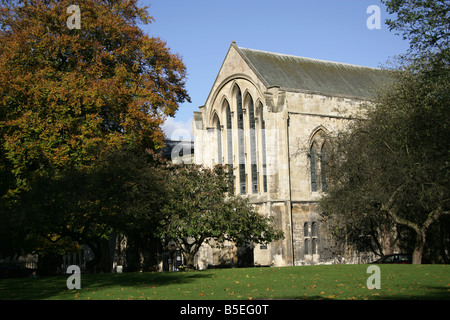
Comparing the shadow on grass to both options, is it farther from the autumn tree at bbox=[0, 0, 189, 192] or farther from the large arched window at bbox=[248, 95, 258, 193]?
the large arched window at bbox=[248, 95, 258, 193]

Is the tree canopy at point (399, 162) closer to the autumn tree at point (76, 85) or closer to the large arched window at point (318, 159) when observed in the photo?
the large arched window at point (318, 159)

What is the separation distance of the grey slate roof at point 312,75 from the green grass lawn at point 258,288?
19.3 meters

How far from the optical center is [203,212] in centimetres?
2831

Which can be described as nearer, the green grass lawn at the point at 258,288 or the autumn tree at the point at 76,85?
the green grass lawn at the point at 258,288

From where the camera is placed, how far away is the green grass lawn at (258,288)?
563 inches

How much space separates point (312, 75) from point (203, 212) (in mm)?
17308

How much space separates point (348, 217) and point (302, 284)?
14968 millimetres

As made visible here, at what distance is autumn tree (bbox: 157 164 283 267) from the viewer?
27797 millimetres

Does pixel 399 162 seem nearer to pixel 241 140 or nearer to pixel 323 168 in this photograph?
pixel 323 168

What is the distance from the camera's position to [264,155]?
3684 centimetres

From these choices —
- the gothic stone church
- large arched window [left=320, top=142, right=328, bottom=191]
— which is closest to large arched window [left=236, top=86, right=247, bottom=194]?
the gothic stone church

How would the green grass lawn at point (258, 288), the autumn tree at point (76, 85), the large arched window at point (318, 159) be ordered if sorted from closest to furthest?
the green grass lawn at point (258, 288) < the autumn tree at point (76, 85) < the large arched window at point (318, 159)

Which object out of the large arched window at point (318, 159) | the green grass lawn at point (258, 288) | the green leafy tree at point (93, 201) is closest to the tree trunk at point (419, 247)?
the green grass lawn at point (258, 288)

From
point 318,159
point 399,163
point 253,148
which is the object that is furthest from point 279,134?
point 399,163
